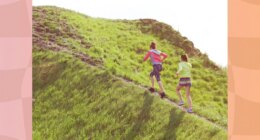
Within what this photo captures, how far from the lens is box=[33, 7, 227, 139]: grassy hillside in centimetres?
1466

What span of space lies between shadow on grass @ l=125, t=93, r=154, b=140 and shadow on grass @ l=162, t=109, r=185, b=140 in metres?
0.73

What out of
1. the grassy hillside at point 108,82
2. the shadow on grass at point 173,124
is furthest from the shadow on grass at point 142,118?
the shadow on grass at point 173,124

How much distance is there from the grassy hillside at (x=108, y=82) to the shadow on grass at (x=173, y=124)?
0.03 metres

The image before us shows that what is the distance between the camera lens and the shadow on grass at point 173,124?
1366 cm

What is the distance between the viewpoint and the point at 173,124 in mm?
14188
